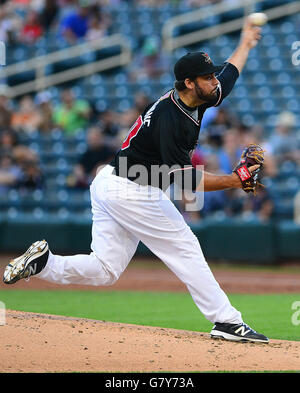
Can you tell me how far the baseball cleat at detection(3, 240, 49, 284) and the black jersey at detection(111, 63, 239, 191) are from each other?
784 mm

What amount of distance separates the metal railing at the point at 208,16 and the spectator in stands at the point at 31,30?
273 cm

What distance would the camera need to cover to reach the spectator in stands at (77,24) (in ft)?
54.0

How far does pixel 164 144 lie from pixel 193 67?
58 cm

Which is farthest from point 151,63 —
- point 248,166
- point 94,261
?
point 248,166

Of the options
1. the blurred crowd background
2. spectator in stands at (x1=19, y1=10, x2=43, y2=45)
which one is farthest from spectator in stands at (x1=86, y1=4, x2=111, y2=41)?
spectator in stands at (x1=19, y1=10, x2=43, y2=45)

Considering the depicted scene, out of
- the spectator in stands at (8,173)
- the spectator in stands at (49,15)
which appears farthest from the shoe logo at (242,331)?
the spectator in stands at (49,15)

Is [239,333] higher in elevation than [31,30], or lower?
lower

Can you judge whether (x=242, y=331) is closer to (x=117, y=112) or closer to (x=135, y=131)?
(x=135, y=131)

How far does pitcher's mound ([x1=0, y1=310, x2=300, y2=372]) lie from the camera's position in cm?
490

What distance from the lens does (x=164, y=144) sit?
17.7ft

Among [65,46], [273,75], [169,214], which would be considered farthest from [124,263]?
[65,46]

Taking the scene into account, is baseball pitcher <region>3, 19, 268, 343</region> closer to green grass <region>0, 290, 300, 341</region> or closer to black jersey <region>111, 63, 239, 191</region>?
black jersey <region>111, 63, 239, 191</region>

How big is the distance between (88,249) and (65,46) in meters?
5.23
